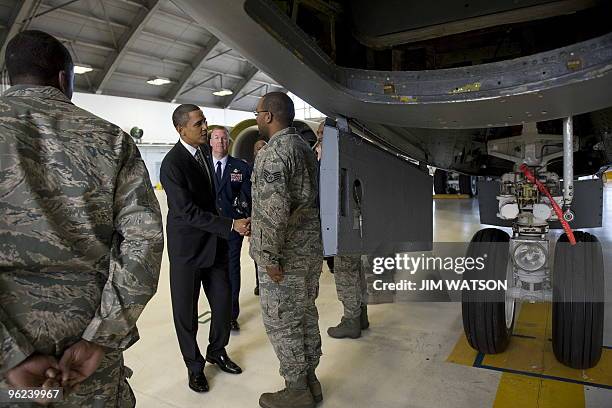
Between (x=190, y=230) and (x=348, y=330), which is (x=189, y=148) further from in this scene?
(x=348, y=330)

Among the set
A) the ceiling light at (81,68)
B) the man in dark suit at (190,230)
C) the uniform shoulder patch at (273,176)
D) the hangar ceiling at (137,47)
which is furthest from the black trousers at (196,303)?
the ceiling light at (81,68)

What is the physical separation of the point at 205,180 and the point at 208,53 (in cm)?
1563

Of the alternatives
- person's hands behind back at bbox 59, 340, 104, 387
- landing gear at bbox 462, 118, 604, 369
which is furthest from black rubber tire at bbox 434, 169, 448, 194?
person's hands behind back at bbox 59, 340, 104, 387

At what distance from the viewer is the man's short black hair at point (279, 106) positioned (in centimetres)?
214

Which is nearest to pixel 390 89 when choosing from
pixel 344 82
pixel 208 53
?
pixel 344 82

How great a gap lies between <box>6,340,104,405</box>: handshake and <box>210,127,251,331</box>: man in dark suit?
6.96 feet

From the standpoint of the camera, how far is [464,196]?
43.7 ft

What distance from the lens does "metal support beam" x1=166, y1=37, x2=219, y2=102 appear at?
1652cm

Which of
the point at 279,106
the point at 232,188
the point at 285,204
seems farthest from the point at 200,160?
the point at 232,188

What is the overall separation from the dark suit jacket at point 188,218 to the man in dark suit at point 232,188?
Answer: 82 centimetres

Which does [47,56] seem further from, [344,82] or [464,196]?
[464,196]

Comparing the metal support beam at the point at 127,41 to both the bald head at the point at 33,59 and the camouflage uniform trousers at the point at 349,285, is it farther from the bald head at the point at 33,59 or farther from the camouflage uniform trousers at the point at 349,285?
the bald head at the point at 33,59

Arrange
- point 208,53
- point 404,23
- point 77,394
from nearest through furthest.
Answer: point 77,394 < point 404,23 < point 208,53

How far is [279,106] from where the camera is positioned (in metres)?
2.14
